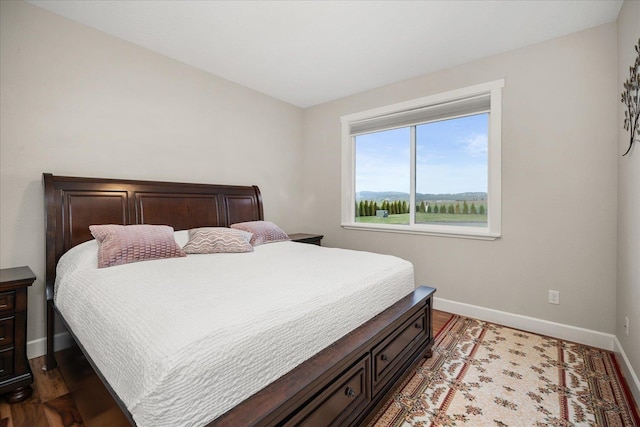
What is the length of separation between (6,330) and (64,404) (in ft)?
1.84

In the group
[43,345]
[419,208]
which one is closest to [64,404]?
[43,345]

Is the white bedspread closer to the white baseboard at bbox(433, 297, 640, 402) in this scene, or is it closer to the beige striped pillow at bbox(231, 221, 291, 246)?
the beige striped pillow at bbox(231, 221, 291, 246)

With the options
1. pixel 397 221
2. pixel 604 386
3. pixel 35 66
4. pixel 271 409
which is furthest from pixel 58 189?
pixel 604 386

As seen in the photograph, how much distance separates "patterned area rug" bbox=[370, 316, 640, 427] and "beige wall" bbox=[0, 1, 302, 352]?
2.77m

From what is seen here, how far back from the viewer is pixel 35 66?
2197mm

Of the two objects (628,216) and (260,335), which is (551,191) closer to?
(628,216)

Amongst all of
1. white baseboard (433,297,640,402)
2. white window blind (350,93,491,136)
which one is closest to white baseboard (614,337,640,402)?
white baseboard (433,297,640,402)

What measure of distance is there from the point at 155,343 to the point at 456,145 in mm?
3269

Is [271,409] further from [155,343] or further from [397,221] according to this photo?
[397,221]

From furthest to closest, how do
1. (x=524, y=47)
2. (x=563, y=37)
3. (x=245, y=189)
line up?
1. (x=245, y=189)
2. (x=524, y=47)
3. (x=563, y=37)

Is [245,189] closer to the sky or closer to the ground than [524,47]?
closer to the ground

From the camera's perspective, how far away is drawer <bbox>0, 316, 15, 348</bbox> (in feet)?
5.70

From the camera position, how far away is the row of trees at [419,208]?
3.09 metres

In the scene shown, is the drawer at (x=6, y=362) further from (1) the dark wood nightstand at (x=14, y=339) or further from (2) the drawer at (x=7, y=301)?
(2) the drawer at (x=7, y=301)
